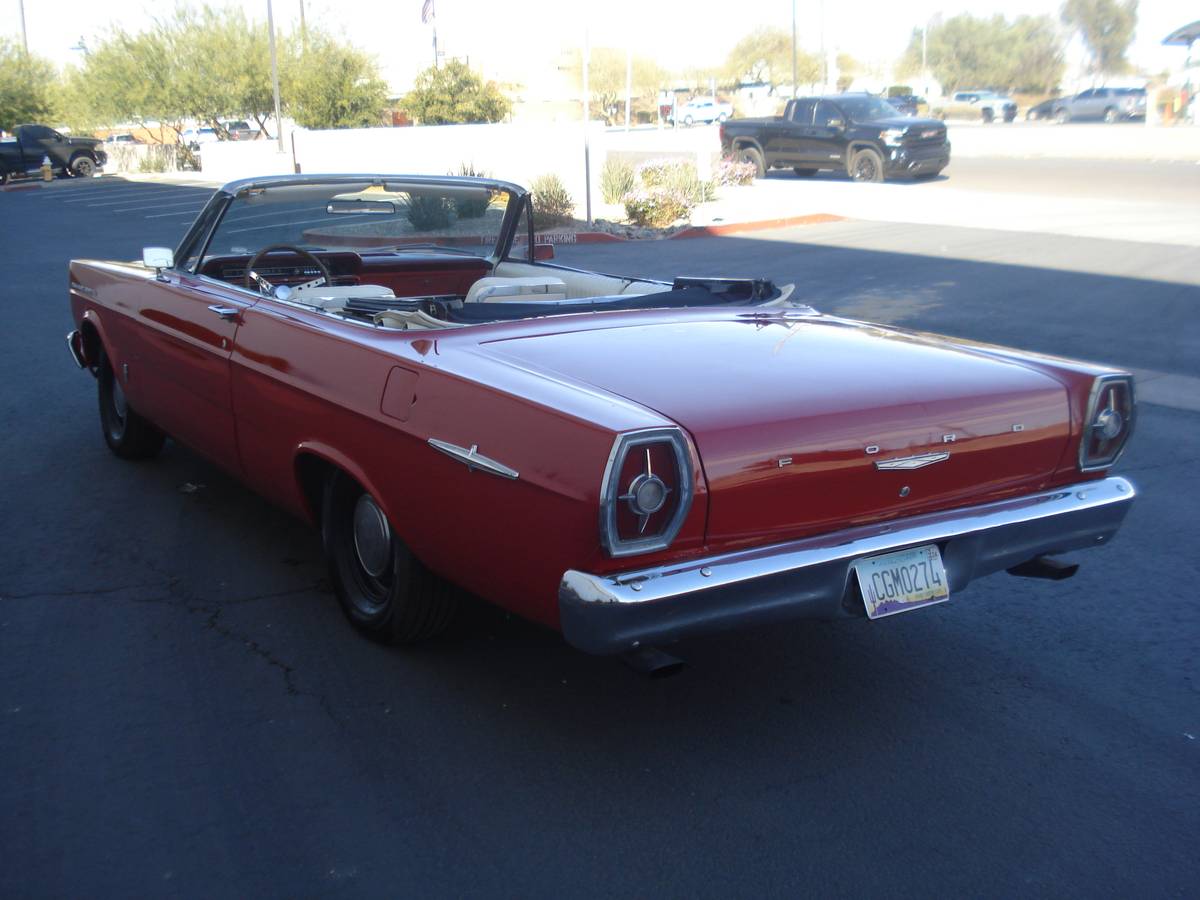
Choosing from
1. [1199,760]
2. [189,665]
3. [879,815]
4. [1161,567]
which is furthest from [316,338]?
[1161,567]

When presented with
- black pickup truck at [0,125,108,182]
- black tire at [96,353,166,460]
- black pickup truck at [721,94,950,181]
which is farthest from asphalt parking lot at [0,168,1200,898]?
black pickup truck at [0,125,108,182]

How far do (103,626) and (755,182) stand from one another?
2317 centimetres

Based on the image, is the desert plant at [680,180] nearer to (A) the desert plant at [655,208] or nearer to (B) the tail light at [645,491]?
(A) the desert plant at [655,208]

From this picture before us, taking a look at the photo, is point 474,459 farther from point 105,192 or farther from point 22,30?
point 22,30

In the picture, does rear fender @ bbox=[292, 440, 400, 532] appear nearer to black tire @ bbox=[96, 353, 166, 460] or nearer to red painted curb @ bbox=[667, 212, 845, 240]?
black tire @ bbox=[96, 353, 166, 460]

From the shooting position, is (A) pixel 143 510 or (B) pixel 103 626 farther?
(A) pixel 143 510

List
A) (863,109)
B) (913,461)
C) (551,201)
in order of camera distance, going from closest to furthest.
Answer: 1. (913,461)
2. (551,201)
3. (863,109)

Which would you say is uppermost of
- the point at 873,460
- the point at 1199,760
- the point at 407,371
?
the point at 407,371

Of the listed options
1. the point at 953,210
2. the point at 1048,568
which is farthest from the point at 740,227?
the point at 1048,568

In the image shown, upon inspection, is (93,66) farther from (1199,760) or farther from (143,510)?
(1199,760)

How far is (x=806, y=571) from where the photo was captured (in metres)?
3.15

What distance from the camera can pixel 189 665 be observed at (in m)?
4.01

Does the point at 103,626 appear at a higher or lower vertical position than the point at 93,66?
lower

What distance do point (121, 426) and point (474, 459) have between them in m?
3.81
